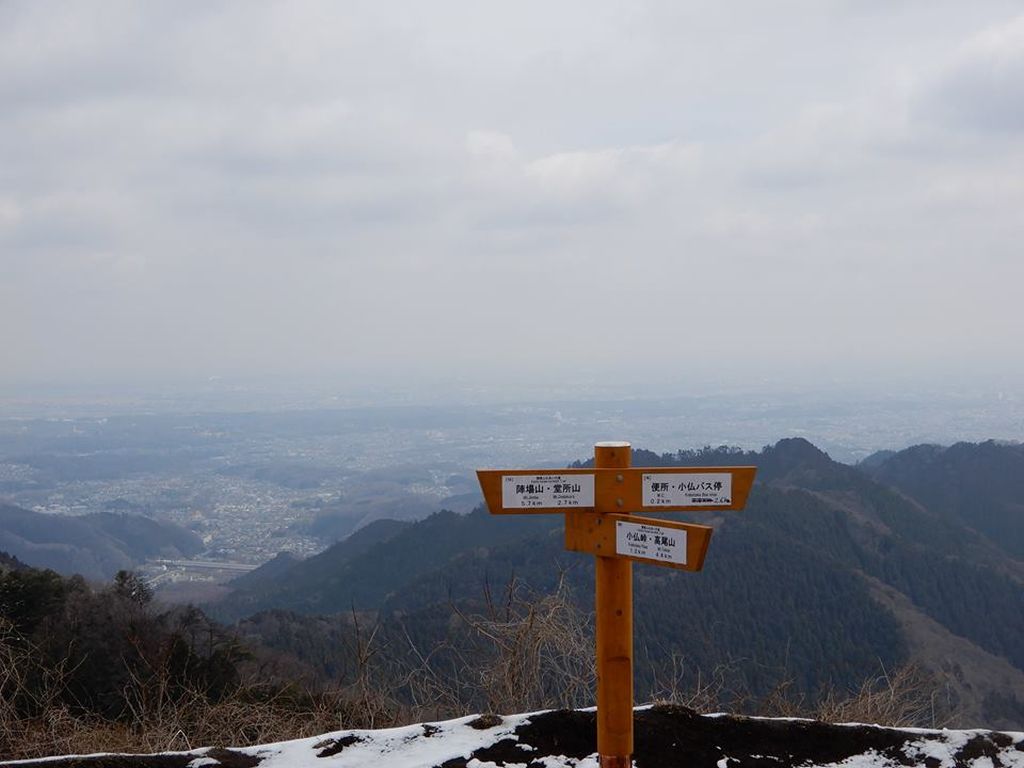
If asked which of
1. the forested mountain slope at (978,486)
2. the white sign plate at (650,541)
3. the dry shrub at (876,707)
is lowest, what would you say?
the forested mountain slope at (978,486)

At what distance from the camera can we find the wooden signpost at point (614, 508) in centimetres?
409

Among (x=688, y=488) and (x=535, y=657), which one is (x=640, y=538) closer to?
(x=688, y=488)

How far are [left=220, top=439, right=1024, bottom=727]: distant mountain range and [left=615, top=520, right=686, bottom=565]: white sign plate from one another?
2098 centimetres

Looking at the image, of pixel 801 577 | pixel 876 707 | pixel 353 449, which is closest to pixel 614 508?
pixel 876 707

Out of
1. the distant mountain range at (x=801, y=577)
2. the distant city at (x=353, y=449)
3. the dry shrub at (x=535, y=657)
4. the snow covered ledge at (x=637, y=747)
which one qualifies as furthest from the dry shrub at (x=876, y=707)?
the distant city at (x=353, y=449)

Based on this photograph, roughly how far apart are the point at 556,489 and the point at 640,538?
1.46 ft

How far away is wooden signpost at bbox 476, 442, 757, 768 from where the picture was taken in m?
4.09

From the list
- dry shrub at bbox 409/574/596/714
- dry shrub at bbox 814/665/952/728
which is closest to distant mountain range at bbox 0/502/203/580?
dry shrub at bbox 409/574/596/714

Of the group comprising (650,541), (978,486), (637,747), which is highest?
(650,541)

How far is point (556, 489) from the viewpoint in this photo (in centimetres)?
416

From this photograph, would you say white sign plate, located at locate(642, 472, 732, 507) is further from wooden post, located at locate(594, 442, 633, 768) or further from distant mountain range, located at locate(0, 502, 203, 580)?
distant mountain range, located at locate(0, 502, 203, 580)

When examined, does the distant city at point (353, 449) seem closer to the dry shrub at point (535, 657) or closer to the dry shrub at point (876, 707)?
the dry shrub at point (876, 707)

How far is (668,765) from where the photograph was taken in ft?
16.1

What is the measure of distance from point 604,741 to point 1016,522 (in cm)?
6537
